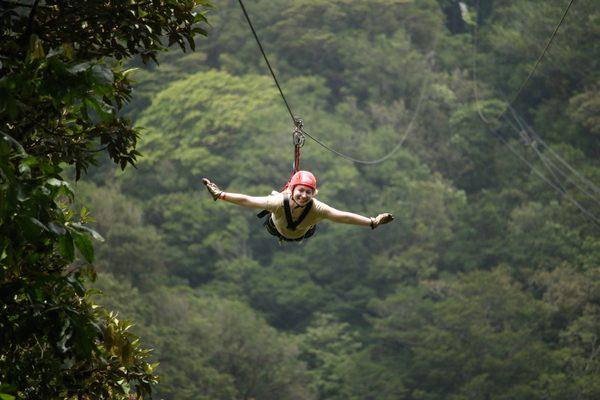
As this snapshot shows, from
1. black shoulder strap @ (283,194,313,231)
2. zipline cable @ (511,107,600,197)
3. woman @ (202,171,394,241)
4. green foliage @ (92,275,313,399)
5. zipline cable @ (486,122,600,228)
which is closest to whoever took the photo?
woman @ (202,171,394,241)

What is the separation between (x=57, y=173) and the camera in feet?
12.3

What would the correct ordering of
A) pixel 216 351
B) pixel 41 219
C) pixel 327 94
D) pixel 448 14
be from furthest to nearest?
pixel 448 14 < pixel 327 94 < pixel 216 351 < pixel 41 219

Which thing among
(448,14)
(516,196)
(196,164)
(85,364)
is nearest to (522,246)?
(516,196)

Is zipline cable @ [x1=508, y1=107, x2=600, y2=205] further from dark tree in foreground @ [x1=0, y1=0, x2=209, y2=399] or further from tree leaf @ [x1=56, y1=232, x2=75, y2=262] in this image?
tree leaf @ [x1=56, y1=232, x2=75, y2=262]

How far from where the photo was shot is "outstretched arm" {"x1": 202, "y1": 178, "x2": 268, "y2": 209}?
18.0ft

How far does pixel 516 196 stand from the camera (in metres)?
39.3

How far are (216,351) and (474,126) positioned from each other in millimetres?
16351

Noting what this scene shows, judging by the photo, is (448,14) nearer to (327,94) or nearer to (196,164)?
(327,94)

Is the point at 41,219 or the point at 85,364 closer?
the point at 41,219

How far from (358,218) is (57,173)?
2393 millimetres

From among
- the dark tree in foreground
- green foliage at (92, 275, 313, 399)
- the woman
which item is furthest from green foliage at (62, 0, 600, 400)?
the dark tree in foreground

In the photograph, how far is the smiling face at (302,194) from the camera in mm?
6113

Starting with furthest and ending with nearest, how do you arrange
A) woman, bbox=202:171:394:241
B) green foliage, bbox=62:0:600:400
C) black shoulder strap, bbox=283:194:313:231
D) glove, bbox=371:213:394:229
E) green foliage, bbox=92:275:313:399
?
green foliage, bbox=62:0:600:400
green foliage, bbox=92:275:313:399
black shoulder strap, bbox=283:194:313:231
woman, bbox=202:171:394:241
glove, bbox=371:213:394:229

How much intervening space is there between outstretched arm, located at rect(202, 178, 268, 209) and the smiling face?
0.17 m
